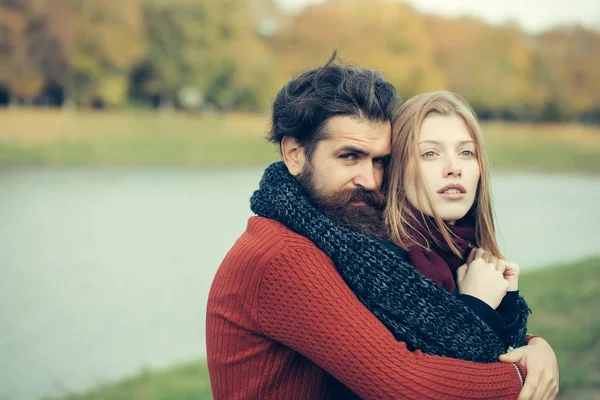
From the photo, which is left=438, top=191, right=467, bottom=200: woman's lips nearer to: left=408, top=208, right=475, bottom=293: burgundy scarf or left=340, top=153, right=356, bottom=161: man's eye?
left=408, top=208, right=475, bottom=293: burgundy scarf

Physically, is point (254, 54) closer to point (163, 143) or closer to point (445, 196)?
point (163, 143)

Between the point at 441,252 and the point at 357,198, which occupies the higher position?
the point at 357,198

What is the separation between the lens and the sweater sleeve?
2.19 m

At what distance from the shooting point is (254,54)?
1506 inches

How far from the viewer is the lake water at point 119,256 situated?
24.0 feet

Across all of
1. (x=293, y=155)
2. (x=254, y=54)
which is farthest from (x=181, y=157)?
(x=293, y=155)

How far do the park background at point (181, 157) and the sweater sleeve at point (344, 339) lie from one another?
4.04 ft

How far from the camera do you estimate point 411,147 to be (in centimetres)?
271

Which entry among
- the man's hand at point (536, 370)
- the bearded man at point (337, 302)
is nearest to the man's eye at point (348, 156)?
the bearded man at point (337, 302)

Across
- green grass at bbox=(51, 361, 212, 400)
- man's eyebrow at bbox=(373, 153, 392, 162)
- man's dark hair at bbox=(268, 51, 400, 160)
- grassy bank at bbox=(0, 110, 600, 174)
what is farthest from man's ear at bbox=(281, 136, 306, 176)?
grassy bank at bbox=(0, 110, 600, 174)

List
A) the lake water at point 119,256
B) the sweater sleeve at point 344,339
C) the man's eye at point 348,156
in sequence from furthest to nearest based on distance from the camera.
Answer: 1. the lake water at point 119,256
2. the man's eye at point 348,156
3. the sweater sleeve at point 344,339

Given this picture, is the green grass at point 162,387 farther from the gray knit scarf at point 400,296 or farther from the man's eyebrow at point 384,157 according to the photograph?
the gray knit scarf at point 400,296

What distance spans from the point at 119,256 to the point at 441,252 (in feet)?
31.5

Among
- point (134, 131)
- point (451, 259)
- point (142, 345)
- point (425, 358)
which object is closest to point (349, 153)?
point (451, 259)
